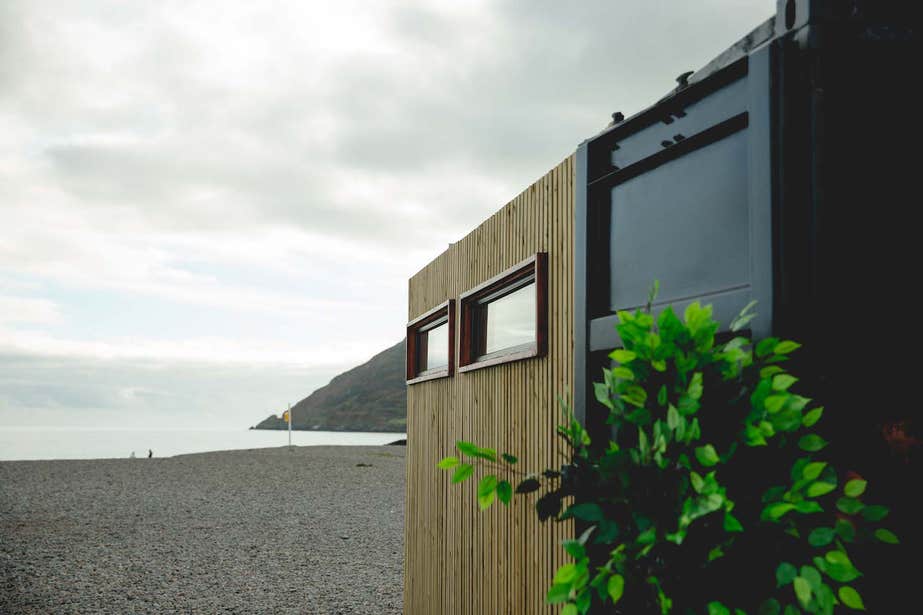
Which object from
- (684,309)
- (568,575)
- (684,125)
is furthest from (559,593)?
(684,125)

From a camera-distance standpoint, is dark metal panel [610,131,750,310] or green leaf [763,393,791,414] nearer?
green leaf [763,393,791,414]

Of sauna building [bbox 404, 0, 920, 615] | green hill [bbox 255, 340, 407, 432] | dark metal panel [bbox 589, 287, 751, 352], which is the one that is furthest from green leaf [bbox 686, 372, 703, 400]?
green hill [bbox 255, 340, 407, 432]

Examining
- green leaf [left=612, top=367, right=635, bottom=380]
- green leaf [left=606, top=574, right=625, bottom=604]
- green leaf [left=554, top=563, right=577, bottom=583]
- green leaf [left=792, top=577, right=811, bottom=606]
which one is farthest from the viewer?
green leaf [left=612, top=367, right=635, bottom=380]

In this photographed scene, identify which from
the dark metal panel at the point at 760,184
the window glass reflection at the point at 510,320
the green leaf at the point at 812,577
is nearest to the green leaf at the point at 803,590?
the green leaf at the point at 812,577

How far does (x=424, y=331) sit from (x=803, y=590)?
5621 millimetres

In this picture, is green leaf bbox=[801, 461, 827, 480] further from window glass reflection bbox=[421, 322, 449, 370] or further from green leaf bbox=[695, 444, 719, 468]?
window glass reflection bbox=[421, 322, 449, 370]

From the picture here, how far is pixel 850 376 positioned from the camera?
2.87 m

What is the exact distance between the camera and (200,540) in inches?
476

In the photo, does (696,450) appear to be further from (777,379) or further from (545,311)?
(545,311)

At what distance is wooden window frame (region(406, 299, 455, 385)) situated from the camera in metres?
6.21

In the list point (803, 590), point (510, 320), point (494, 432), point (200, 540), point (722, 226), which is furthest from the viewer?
point (200, 540)

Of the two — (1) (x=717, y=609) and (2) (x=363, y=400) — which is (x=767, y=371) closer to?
(1) (x=717, y=609)

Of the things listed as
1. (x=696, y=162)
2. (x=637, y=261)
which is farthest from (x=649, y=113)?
(x=637, y=261)

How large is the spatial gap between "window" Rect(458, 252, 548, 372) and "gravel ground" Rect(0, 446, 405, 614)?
3.65m
